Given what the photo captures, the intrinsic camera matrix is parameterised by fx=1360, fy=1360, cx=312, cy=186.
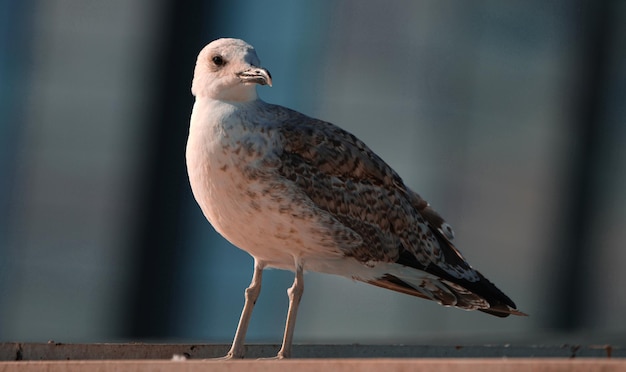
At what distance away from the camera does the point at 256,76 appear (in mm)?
5848

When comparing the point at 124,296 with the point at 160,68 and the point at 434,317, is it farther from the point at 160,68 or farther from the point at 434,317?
the point at 434,317

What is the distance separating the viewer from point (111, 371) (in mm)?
4301

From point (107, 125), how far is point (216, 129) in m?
9.97

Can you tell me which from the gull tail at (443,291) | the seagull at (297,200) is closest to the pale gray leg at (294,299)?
the seagull at (297,200)

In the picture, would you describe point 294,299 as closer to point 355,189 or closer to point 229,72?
point 355,189

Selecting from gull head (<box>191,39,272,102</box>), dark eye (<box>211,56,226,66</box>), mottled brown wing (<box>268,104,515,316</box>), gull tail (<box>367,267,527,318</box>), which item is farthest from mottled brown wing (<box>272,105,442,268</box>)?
dark eye (<box>211,56,226,66</box>)

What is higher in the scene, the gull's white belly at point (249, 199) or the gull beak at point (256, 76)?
the gull beak at point (256, 76)

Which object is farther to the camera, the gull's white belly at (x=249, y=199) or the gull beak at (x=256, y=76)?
the gull beak at (x=256, y=76)

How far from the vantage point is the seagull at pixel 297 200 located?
5.65m

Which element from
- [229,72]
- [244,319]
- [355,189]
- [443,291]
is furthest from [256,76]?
[443,291]

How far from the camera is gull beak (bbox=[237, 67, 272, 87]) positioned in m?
5.75

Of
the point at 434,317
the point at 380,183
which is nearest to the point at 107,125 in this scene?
the point at 434,317

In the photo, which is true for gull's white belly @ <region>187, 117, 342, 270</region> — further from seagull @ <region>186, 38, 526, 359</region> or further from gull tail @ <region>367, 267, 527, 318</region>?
gull tail @ <region>367, 267, 527, 318</region>

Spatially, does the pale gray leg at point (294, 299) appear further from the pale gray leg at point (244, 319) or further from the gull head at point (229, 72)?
the gull head at point (229, 72)
